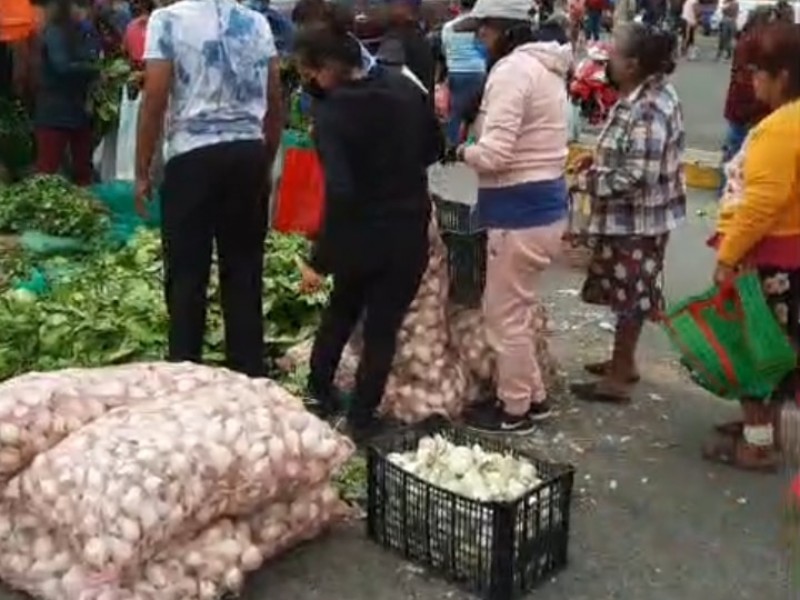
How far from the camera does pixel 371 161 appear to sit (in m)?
4.75

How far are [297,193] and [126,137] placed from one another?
157cm

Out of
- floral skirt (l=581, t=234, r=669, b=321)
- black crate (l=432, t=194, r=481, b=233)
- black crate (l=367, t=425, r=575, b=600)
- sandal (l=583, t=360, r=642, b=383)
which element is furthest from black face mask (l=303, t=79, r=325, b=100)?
sandal (l=583, t=360, r=642, b=383)

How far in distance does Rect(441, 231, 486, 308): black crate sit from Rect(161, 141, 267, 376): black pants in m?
0.80


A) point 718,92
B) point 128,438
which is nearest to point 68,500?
point 128,438

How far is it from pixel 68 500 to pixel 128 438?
243 mm

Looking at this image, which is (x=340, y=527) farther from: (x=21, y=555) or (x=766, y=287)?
(x=766, y=287)

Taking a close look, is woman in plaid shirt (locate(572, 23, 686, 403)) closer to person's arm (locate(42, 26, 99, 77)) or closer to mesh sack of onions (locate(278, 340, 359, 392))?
mesh sack of onions (locate(278, 340, 359, 392))

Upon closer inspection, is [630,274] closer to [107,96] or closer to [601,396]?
[601,396]

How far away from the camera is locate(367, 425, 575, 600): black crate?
4.05 metres

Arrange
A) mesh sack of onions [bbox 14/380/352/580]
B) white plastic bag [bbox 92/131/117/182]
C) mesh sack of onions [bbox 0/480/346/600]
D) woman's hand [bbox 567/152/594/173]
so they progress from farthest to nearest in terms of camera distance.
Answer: white plastic bag [bbox 92/131/117/182] < woman's hand [bbox 567/152/594/173] < mesh sack of onions [bbox 0/480/346/600] < mesh sack of onions [bbox 14/380/352/580]

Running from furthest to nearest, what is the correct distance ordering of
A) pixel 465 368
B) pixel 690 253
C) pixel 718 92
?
pixel 718 92
pixel 690 253
pixel 465 368

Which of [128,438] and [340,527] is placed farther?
[340,527]

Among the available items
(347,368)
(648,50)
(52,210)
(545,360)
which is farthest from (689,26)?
(347,368)

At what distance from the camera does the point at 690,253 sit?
8961 millimetres
